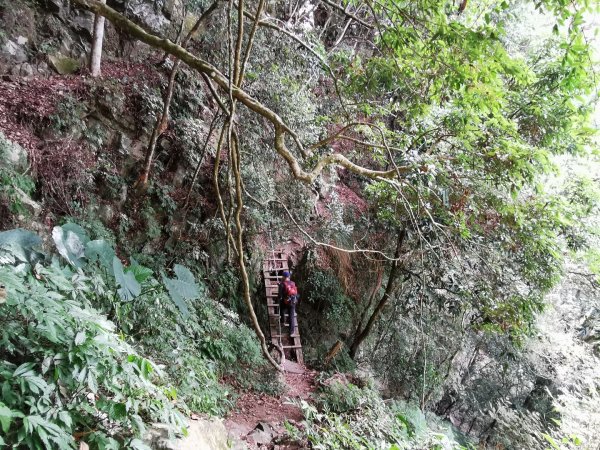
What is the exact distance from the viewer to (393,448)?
149 inches

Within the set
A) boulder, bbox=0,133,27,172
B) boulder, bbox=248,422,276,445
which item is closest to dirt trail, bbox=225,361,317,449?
boulder, bbox=248,422,276,445

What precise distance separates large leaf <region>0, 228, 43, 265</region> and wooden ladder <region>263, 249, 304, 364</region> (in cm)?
560

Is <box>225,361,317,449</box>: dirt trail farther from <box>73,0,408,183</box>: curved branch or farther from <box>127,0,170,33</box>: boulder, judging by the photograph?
<box>127,0,170,33</box>: boulder

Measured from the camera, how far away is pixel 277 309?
325 inches

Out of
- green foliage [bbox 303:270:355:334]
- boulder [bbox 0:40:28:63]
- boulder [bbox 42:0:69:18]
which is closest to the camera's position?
boulder [bbox 0:40:28:63]

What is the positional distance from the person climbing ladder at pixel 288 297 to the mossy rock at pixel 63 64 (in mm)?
5027

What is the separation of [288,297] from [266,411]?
98.6 inches

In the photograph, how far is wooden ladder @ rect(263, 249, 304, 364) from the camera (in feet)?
26.0

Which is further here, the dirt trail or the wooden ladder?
the wooden ladder

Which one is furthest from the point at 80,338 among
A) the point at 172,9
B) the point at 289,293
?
the point at 172,9

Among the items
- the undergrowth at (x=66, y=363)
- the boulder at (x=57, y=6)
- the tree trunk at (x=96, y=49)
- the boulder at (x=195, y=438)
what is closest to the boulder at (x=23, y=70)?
the tree trunk at (x=96, y=49)

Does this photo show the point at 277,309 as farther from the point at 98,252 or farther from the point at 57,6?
the point at 57,6

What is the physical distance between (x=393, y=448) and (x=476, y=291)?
346cm

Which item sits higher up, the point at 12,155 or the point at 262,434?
the point at 12,155
